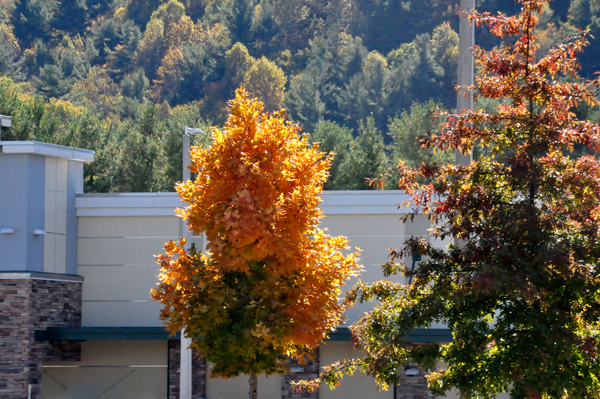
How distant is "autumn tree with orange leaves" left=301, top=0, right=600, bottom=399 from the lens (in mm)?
10297

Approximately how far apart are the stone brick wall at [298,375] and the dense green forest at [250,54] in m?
41.9

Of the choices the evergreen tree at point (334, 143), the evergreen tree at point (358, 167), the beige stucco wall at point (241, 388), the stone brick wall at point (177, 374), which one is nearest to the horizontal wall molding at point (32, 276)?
the stone brick wall at point (177, 374)

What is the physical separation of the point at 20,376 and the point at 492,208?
15740 mm

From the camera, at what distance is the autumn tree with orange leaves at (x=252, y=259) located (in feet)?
43.5

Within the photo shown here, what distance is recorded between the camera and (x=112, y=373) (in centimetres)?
2423

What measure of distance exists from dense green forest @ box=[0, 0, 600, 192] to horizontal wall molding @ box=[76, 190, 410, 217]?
40.5 m

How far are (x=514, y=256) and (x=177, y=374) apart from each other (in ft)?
50.0

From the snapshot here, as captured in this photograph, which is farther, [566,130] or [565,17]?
[565,17]

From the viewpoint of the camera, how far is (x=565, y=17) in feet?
297

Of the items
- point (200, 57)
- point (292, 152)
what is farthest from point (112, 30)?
point (292, 152)

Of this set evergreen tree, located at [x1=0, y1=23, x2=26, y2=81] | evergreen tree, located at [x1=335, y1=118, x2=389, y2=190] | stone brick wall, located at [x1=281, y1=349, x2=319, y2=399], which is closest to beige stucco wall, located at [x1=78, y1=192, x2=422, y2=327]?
stone brick wall, located at [x1=281, y1=349, x2=319, y2=399]

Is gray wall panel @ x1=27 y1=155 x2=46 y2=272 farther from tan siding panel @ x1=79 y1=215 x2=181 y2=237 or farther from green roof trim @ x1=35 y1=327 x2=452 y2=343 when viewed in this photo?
green roof trim @ x1=35 y1=327 x2=452 y2=343

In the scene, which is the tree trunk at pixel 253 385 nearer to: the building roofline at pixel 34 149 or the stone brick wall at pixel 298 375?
the stone brick wall at pixel 298 375

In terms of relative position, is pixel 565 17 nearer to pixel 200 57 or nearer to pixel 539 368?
pixel 200 57
